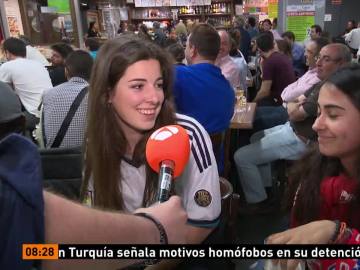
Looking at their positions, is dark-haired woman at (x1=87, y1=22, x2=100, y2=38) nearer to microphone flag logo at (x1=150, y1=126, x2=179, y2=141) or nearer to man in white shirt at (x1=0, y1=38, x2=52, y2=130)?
man in white shirt at (x1=0, y1=38, x2=52, y2=130)

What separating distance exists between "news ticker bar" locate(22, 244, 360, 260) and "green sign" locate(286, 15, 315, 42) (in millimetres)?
5560

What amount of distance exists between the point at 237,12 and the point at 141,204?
9679 millimetres

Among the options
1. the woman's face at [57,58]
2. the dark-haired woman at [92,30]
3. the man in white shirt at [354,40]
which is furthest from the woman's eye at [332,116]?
the dark-haired woman at [92,30]

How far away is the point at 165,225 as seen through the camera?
71cm

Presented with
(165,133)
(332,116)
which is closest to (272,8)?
(332,116)

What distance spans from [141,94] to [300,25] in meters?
5.38

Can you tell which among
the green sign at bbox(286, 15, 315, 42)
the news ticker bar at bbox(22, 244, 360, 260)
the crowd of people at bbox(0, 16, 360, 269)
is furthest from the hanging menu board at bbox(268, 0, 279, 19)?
the news ticker bar at bbox(22, 244, 360, 260)

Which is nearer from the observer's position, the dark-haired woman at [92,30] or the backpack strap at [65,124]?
the backpack strap at [65,124]

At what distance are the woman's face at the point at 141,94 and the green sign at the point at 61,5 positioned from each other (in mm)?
5809

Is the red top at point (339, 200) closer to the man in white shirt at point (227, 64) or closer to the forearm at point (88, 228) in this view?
the forearm at point (88, 228)

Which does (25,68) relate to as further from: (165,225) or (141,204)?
(165,225)

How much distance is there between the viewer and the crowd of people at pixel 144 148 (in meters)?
0.61

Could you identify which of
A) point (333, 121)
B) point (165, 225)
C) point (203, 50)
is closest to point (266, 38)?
point (203, 50)

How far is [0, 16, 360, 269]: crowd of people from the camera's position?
0.61 metres
